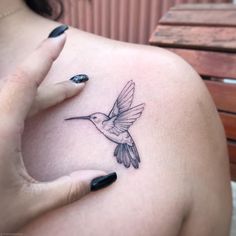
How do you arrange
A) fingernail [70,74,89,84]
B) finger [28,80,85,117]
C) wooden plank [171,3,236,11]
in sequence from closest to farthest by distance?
finger [28,80,85,117]
fingernail [70,74,89,84]
wooden plank [171,3,236,11]

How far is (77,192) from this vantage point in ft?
1.73

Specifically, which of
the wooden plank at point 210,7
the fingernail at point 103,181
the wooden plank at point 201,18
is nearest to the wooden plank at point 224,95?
the wooden plank at point 201,18

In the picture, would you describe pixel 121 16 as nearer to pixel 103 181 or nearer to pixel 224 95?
pixel 224 95

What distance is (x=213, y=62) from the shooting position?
4.12ft

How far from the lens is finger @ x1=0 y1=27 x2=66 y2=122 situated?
0.52 m

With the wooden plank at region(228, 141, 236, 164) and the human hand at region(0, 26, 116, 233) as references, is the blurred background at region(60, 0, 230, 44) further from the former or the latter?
the human hand at region(0, 26, 116, 233)

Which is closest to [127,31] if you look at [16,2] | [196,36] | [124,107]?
[196,36]

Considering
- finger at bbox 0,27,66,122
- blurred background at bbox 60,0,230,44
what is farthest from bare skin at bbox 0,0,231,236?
blurred background at bbox 60,0,230,44

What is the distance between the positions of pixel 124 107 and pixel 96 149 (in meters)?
0.10

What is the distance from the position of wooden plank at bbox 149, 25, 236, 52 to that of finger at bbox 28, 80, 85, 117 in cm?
70

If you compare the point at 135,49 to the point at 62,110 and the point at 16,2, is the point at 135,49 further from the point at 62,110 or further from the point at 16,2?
the point at 16,2

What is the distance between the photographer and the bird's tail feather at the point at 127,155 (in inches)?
23.9

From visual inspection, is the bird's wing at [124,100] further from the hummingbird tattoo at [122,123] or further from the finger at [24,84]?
the finger at [24,84]

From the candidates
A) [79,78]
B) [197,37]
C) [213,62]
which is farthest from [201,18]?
[79,78]
